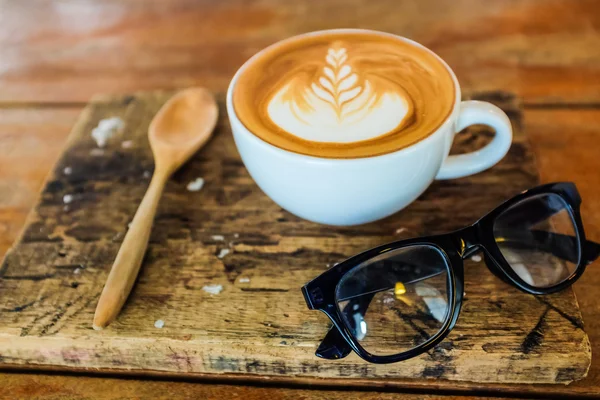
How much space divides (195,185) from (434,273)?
0.91 feet

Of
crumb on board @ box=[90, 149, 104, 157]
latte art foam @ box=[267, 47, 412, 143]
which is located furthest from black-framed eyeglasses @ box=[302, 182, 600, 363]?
crumb on board @ box=[90, 149, 104, 157]

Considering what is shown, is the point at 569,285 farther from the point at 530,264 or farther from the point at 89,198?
the point at 89,198

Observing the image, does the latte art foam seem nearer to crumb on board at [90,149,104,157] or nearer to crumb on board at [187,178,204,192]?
crumb on board at [187,178,204,192]

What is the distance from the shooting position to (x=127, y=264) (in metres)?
0.46

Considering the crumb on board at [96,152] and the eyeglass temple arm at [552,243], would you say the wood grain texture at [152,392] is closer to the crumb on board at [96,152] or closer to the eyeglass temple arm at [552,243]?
the eyeglass temple arm at [552,243]

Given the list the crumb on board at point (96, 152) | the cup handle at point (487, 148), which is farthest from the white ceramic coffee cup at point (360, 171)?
the crumb on board at point (96, 152)

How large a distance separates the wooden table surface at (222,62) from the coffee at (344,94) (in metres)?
0.21

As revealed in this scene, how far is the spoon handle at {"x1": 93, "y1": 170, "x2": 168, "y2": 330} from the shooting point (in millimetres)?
435

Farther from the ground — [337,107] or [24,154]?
[337,107]

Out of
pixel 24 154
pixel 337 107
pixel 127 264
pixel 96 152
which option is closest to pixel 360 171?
→ pixel 337 107

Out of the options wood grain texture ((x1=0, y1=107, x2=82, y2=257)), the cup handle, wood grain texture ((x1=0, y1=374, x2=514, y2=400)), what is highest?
the cup handle

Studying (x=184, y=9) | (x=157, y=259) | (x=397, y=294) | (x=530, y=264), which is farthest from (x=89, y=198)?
(x=184, y=9)

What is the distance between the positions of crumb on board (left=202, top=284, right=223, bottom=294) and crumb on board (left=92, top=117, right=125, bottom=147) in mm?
274

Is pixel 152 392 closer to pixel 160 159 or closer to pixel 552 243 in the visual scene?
pixel 160 159
